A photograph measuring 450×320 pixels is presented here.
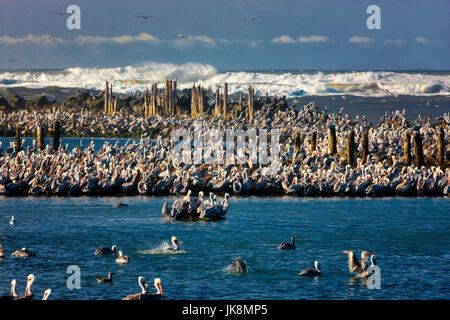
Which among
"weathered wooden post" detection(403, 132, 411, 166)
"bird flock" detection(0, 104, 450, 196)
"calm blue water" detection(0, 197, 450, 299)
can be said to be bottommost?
"calm blue water" detection(0, 197, 450, 299)

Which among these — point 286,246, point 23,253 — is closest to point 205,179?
point 286,246

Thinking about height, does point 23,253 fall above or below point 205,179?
below

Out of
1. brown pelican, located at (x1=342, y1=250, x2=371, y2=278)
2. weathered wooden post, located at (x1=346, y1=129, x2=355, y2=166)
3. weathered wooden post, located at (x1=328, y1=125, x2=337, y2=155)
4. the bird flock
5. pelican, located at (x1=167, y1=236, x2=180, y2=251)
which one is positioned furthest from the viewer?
weathered wooden post, located at (x1=328, y1=125, x2=337, y2=155)

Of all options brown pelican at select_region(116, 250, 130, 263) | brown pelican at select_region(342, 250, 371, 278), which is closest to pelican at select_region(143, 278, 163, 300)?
brown pelican at select_region(116, 250, 130, 263)

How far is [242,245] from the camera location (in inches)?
1121

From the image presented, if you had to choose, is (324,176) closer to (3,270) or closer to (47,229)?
(47,229)

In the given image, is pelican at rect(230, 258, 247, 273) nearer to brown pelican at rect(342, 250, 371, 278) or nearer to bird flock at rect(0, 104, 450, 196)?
brown pelican at rect(342, 250, 371, 278)

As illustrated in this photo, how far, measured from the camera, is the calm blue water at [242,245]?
22094 mm

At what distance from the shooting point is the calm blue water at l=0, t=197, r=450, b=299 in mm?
22094

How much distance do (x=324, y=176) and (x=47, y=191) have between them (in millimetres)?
15447

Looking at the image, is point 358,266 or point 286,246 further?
point 286,246

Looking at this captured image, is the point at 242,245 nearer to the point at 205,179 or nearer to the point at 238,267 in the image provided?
the point at 238,267

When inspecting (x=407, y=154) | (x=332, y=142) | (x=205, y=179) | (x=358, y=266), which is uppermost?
(x=332, y=142)

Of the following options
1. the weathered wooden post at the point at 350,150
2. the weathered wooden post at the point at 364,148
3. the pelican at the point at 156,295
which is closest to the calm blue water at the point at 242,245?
the pelican at the point at 156,295
